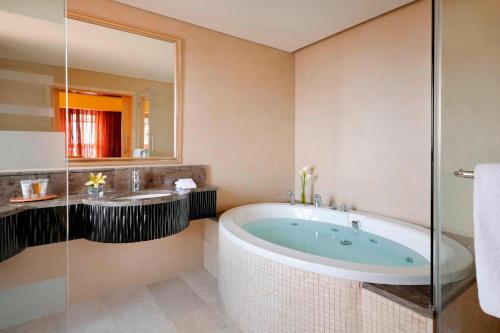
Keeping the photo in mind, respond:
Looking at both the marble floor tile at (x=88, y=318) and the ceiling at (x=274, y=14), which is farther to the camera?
the ceiling at (x=274, y=14)

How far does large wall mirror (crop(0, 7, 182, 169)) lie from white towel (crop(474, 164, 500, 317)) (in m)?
2.12

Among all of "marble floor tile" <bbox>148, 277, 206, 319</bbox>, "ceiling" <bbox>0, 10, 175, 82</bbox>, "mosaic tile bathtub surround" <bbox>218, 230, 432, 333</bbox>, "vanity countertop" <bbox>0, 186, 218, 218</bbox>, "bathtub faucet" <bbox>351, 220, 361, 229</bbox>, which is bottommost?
"marble floor tile" <bbox>148, 277, 206, 319</bbox>

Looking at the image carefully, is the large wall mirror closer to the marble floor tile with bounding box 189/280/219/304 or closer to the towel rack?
the marble floor tile with bounding box 189/280/219/304

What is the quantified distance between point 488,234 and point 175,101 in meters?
2.28

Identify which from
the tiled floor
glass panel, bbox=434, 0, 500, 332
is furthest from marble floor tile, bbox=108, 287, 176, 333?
glass panel, bbox=434, 0, 500, 332

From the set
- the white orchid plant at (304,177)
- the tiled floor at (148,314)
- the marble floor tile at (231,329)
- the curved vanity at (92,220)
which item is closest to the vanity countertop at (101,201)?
the curved vanity at (92,220)

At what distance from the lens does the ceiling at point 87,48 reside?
1562 millimetres

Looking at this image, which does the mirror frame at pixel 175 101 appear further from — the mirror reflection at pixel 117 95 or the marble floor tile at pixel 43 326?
the marble floor tile at pixel 43 326

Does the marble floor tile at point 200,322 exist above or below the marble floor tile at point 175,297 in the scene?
below

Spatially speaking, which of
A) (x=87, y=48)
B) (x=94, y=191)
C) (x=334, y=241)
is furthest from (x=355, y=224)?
(x=87, y=48)

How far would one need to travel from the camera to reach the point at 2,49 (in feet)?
4.95

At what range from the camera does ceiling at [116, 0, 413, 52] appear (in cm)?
214

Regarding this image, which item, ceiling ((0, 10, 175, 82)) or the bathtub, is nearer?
the bathtub

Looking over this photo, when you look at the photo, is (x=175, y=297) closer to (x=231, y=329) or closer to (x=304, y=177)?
(x=231, y=329)
